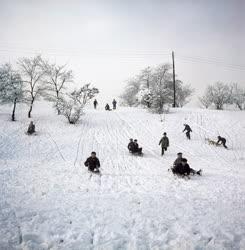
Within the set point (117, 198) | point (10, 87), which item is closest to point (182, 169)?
point (117, 198)

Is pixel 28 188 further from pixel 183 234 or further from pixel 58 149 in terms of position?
pixel 58 149

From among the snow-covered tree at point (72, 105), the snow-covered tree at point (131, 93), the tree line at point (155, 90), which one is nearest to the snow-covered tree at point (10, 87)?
the snow-covered tree at point (72, 105)

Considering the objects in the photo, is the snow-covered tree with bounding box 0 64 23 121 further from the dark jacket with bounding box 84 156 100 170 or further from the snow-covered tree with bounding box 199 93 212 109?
the snow-covered tree with bounding box 199 93 212 109

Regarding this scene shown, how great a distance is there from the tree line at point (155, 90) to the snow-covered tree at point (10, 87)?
741 inches

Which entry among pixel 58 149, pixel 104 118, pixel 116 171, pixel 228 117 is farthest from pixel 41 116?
pixel 228 117

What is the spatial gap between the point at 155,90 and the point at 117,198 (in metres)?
28.3

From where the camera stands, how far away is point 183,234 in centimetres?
551

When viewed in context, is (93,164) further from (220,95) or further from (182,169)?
(220,95)

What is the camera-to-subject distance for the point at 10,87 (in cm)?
2591

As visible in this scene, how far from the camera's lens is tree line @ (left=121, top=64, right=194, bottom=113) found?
3306cm

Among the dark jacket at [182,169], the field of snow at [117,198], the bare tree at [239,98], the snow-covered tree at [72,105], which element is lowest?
the field of snow at [117,198]

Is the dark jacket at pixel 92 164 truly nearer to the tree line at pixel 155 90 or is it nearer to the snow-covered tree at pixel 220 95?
the tree line at pixel 155 90

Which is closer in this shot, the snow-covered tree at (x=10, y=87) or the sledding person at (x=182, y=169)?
the sledding person at (x=182, y=169)

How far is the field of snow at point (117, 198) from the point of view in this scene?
5.27m
